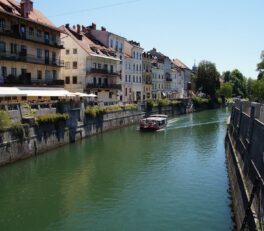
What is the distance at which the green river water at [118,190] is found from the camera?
1840 cm

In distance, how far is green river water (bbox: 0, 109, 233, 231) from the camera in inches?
724

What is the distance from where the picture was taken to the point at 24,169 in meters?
29.2

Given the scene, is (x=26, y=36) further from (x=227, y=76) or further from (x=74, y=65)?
(x=227, y=76)

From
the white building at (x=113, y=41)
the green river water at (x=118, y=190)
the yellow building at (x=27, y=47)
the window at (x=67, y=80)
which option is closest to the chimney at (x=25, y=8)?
the yellow building at (x=27, y=47)

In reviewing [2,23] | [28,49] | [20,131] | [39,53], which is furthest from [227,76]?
[20,131]

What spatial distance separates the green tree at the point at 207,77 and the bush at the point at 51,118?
7740 cm

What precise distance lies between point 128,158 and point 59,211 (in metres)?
14.7

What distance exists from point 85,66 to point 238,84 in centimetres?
10976

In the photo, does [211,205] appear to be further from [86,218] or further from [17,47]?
[17,47]

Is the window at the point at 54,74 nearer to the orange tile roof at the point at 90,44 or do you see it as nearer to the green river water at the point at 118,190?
the orange tile roof at the point at 90,44

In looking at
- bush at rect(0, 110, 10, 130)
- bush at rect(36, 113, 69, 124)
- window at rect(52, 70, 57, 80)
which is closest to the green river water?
bush at rect(36, 113, 69, 124)

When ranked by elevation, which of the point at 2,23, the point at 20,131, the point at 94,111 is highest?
the point at 2,23

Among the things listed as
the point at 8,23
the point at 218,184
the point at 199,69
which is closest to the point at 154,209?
the point at 218,184

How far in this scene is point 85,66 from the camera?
6184 cm
